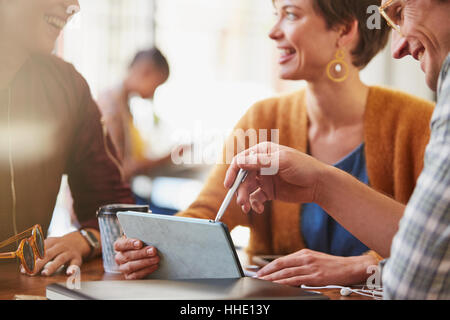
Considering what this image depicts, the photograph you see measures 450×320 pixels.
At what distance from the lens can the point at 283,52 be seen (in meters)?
1.44

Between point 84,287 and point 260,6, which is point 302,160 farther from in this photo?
point 260,6

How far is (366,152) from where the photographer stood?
52.9 inches

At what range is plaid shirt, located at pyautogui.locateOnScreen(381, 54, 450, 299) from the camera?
518mm

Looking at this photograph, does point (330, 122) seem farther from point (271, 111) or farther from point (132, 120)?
point (132, 120)

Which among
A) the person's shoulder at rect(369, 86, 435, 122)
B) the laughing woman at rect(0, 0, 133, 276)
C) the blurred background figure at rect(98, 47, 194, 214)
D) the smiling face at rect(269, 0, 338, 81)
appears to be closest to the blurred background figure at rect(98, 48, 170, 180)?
the blurred background figure at rect(98, 47, 194, 214)

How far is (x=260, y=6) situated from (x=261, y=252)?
208cm

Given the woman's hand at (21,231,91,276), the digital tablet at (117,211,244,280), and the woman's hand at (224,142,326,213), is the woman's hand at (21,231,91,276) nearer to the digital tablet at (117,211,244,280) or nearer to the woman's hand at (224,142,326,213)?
the digital tablet at (117,211,244,280)

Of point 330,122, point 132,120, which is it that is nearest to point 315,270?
point 330,122

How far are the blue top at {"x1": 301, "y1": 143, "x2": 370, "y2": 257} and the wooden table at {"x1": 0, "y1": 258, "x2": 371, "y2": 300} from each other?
1.66 feet

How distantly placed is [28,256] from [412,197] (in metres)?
0.61

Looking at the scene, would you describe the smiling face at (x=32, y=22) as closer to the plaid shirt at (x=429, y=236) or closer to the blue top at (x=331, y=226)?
the blue top at (x=331, y=226)

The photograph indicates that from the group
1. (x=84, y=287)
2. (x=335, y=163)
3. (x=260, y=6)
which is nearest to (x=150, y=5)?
(x=260, y=6)
